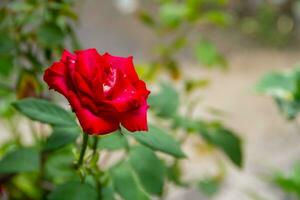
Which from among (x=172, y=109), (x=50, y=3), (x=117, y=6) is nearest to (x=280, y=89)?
(x=172, y=109)

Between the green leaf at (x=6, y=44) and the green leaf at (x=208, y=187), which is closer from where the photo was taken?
the green leaf at (x=6, y=44)

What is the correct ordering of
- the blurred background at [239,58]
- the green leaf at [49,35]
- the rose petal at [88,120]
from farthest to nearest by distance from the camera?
the blurred background at [239,58], the green leaf at [49,35], the rose petal at [88,120]

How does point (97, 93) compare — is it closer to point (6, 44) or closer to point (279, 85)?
point (6, 44)

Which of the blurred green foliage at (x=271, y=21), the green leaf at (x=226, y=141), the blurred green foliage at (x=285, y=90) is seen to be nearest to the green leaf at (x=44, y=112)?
the green leaf at (x=226, y=141)

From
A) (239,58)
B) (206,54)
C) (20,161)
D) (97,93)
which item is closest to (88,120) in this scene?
(97,93)

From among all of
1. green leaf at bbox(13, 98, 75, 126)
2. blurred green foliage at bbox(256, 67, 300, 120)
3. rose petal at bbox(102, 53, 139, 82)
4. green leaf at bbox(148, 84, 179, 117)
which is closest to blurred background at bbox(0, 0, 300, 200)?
blurred green foliage at bbox(256, 67, 300, 120)

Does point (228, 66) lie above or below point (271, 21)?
below

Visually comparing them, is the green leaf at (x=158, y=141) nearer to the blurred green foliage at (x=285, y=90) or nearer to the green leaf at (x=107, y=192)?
the green leaf at (x=107, y=192)
